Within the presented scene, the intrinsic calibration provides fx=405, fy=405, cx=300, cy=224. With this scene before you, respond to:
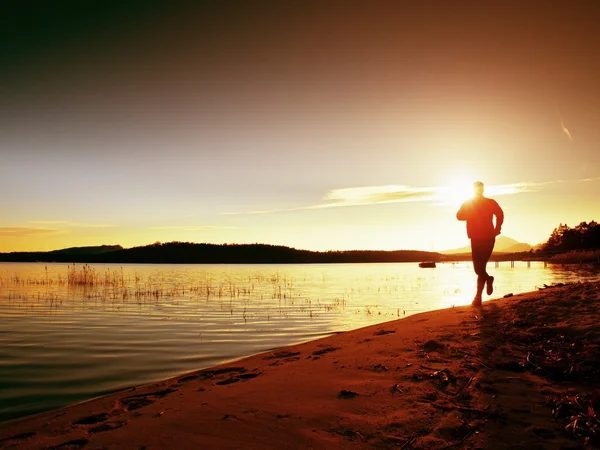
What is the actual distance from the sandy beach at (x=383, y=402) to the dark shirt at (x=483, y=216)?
3.83 metres

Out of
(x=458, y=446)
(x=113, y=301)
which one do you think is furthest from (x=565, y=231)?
(x=458, y=446)

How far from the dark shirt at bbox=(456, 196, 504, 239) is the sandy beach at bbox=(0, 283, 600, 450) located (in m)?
3.83

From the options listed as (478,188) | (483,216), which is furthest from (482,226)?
(478,188)

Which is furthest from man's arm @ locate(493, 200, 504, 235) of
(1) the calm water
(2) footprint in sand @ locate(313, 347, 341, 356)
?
(2) footprint in sand @ locate(313, 347, 341, 356)

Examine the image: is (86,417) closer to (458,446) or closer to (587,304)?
(458,446)

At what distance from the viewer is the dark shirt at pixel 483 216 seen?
1081 cm

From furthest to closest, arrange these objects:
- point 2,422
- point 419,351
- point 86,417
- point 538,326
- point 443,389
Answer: point 538,326, point 419,351, point 2,422, point 86,417, point 443,389

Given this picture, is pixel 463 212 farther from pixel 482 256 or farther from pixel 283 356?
pixel 283 356

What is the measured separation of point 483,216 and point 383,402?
7942 mm

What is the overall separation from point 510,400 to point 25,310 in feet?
62.5

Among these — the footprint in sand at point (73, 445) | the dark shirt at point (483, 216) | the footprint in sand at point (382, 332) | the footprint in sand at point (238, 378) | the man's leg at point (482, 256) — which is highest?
the dark shirt at point (483, 216)

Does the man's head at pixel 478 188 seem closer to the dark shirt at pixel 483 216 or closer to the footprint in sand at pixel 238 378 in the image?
the dark shirt at pixel 483 216

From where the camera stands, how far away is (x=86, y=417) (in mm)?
4910

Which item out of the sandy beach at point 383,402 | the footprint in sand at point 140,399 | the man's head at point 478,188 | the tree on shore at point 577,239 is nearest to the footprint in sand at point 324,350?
the sandy beach at point 383,402
